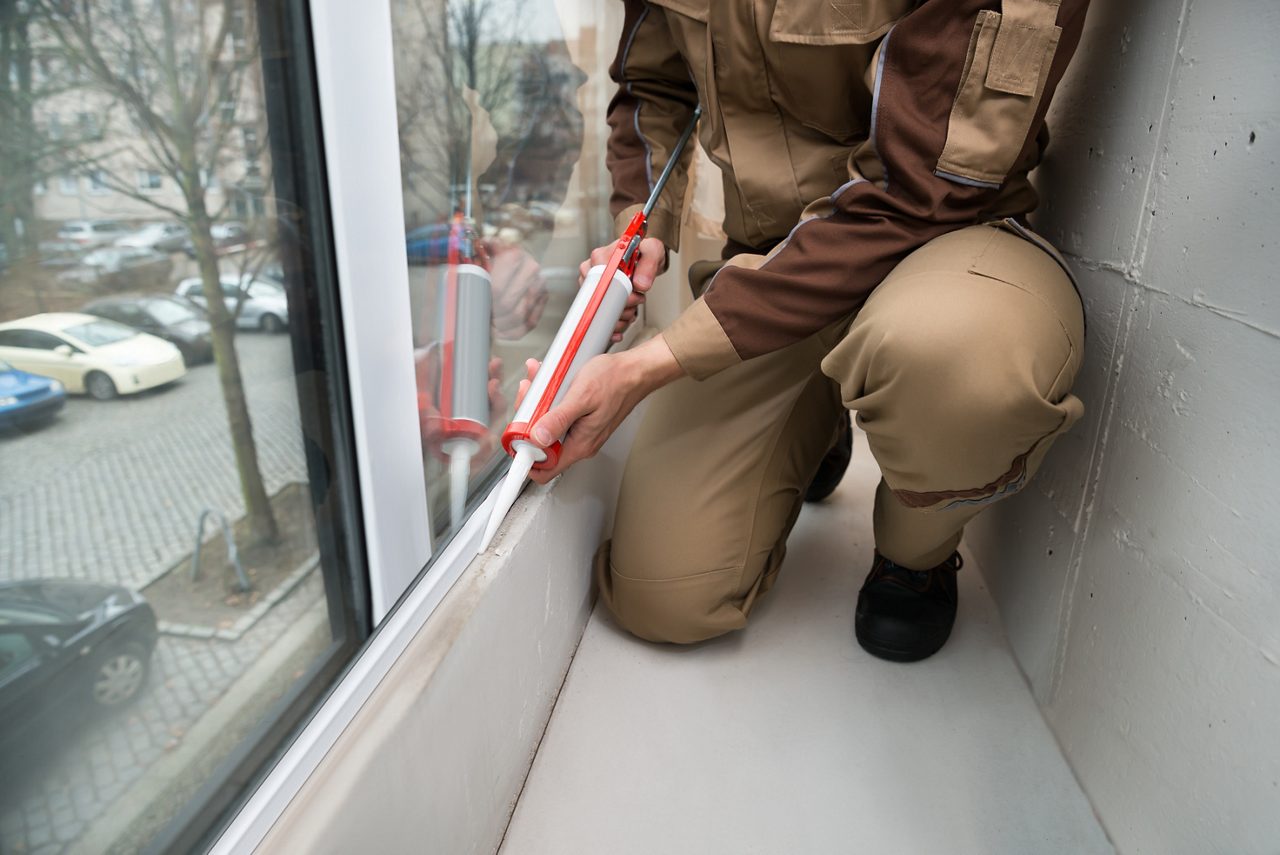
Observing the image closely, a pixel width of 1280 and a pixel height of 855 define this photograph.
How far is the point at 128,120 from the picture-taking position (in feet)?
1.49

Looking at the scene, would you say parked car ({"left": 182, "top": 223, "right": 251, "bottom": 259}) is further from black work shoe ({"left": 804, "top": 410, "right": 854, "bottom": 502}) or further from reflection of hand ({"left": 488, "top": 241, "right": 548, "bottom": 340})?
black work shoe ({"left": 804, "top": 410, "right": 854, "bottom": 502})

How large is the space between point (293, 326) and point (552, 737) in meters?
0.53

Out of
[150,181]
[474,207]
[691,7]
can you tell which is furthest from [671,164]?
[150,181]

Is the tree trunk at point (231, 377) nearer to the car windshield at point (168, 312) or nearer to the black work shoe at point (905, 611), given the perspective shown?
the car windshield at point (168, 312)

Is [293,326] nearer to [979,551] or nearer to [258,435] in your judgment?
[258,435]

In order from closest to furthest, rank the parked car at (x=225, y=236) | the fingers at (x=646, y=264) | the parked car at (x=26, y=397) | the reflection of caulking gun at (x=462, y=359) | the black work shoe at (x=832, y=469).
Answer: the parked car at (x=26, y=397)
the parked car at (x=225, y=236)
the reflection of caulking gun at (x=462, y=359)
the fingers at (x=646, y=264)
the black work shoe at (x=832, y=469)

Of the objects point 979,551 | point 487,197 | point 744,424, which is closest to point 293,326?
point 487,197

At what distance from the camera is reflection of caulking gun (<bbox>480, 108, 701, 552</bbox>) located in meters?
0.80

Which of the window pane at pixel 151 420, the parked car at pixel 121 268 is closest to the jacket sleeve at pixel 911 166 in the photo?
the window pane at pixel 151 420

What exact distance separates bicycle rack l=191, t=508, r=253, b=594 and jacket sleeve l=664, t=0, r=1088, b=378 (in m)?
0.50

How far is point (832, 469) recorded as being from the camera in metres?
1.43

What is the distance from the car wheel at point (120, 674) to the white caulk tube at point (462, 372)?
378 mm

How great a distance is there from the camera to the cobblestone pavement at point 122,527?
0.41 metres

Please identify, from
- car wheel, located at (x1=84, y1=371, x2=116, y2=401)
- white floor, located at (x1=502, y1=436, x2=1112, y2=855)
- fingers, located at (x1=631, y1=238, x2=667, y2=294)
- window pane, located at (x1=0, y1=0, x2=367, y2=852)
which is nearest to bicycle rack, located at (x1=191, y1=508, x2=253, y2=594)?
window pane, located at (x1=0, y1=0, x2=367, y2=852)
